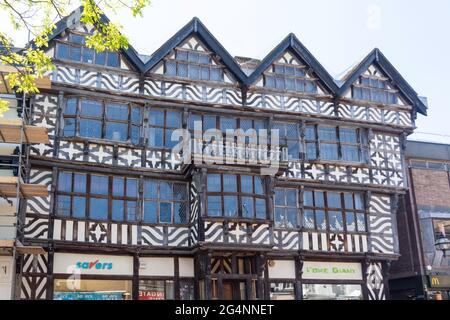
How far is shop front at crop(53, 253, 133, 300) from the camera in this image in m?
17.6

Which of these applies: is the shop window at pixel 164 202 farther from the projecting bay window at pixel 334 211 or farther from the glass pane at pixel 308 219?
the projecting bay window at pixel 334 211

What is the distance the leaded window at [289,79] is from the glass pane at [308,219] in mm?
5080

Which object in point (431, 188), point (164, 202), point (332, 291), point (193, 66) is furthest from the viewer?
point (431, 188)

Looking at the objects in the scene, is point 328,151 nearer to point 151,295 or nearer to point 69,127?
point 151,295

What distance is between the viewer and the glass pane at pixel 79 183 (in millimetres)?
18620

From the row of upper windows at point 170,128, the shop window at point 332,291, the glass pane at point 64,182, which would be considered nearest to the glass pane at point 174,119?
the row of upper windows at point 170,128

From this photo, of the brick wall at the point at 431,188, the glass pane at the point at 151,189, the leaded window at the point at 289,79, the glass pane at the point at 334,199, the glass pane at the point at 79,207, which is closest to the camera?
the glass pane at the point at 79,207

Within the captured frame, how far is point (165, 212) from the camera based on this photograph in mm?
19484

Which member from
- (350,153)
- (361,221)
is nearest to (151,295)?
(361,221)

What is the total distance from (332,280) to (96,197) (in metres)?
9.41

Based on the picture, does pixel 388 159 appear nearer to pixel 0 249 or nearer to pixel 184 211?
pixel 184 211

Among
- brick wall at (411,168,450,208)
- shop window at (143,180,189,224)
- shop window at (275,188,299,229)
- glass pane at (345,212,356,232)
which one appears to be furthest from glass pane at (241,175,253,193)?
brick wall at (411,168,450,208)

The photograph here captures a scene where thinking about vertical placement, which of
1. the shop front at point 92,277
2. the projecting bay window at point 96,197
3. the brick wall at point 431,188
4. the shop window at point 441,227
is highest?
the brick wall at point 431,188
